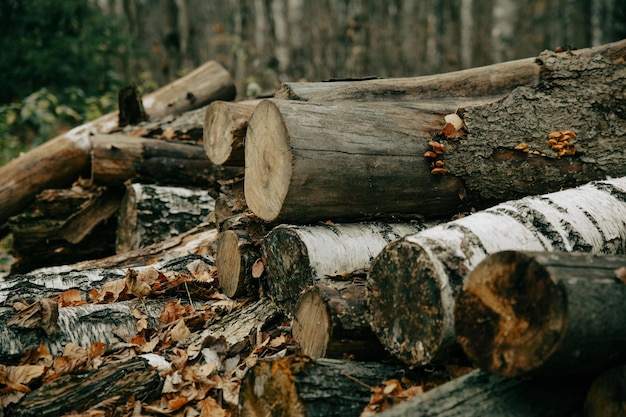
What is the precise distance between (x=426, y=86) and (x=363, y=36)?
9.82 metres

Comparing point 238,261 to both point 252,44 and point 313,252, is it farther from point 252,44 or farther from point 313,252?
point 252,44

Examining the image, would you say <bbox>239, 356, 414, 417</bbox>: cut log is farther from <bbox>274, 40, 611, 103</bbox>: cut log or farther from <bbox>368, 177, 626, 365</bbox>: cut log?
<bbox>274, 40, 611, 103</bbox>: cut log

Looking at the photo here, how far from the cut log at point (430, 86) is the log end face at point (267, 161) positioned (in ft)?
1.72

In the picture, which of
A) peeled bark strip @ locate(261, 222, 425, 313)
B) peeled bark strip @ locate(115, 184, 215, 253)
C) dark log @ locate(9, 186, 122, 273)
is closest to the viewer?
peeled bark strip @ locate(261, 222, 425, 313)

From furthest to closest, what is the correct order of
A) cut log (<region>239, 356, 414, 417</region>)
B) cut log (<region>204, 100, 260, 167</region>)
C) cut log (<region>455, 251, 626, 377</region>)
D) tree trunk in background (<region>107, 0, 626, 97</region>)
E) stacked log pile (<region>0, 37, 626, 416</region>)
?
tree trunk in background (<region>107, 0, 626, 97</region>)
cut log (<region>204, 100, 260, 167</region>)
cut log (<region>239, 356, 414, 417</region>)
stacked log pile (<region>0, 37, 626, 416</region>)
cut log (<region>455, 251, 626, 377</region>)

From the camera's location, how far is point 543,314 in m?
1.84

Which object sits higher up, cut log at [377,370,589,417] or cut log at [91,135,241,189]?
cut log at [91,135,241,189]

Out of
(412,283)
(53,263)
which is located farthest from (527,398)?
(53,263)

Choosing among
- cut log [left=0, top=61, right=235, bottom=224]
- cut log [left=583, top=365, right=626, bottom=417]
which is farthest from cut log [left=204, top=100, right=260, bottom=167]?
cut log [left=583, top=365, right=626, bottom=417]

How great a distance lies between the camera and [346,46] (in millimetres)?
13641

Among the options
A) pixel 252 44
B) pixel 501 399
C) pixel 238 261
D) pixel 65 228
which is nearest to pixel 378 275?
pixel 501 399

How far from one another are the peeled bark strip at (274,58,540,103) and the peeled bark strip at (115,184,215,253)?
2122 millimetres

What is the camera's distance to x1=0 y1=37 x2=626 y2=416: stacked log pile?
2.00 m

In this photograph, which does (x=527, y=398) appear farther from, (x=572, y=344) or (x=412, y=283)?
(x=412, y=283)
